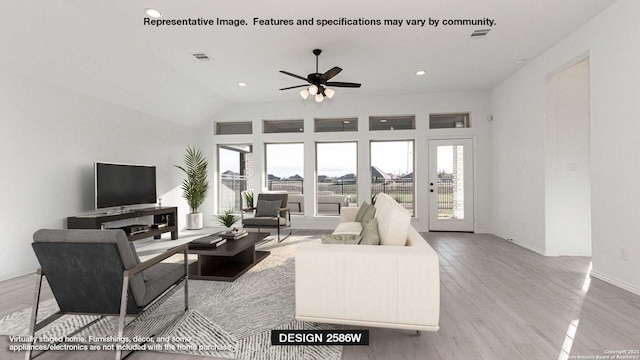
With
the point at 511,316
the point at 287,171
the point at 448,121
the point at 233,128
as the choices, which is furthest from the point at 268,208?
the point at 448,121

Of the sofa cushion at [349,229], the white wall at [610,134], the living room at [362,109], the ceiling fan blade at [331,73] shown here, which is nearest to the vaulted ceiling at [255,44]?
the living room at [362,109]

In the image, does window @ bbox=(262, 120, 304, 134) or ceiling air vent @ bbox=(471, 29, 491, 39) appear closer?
ceiling air vent @ bbox=(471, 29, 491, 39)

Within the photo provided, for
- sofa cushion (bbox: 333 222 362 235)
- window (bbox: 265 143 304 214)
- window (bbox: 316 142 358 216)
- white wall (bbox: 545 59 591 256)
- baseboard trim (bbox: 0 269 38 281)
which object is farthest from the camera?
window (bbox: 265 143 304 214)

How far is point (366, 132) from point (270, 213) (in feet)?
9.37

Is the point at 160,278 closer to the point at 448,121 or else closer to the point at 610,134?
the point at 610,134

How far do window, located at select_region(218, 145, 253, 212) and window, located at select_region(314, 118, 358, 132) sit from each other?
1.89 meters

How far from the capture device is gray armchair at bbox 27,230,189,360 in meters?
1.75

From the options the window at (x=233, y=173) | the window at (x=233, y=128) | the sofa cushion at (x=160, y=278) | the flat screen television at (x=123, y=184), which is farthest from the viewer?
the window at (x=233, y=173)

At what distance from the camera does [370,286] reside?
196cm

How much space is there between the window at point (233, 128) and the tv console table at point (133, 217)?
2.47 meters

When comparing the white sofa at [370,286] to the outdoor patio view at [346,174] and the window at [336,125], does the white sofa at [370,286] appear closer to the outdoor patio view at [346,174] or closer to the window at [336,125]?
the outdoor patio view at [346,174]

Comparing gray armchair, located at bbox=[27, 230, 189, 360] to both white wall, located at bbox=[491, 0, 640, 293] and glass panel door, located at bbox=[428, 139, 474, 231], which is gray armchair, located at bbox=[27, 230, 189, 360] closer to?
white wall, located at bbox=[491, 0, 640, 293]

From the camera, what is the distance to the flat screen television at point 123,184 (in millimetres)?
4480

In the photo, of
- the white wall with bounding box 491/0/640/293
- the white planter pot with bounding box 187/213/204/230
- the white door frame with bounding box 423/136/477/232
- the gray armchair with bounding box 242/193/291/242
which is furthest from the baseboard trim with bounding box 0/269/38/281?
the white wall with bounding box 491/0/640/293
